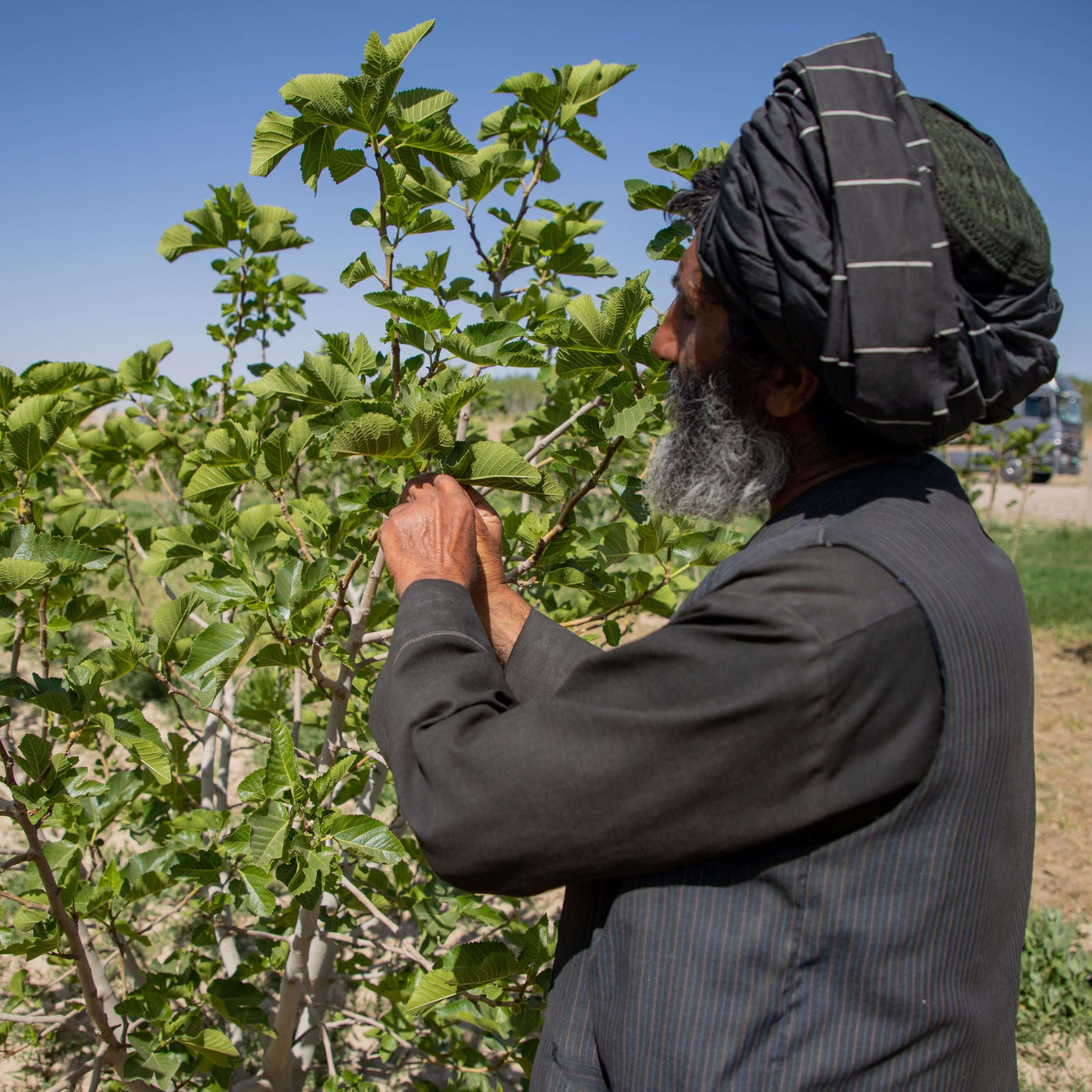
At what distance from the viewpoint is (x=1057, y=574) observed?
42.0 feet

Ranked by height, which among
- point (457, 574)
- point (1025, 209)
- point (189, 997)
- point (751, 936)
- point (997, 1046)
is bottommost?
point (189, 997)

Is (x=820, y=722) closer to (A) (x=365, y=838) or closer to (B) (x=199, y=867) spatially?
(A) (x=365, y=838)

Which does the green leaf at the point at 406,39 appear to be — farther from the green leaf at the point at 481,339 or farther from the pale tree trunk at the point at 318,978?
the pale tree trunk at the point at 318,978

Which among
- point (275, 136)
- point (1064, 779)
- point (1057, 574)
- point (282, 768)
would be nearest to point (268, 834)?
point (282, 768)

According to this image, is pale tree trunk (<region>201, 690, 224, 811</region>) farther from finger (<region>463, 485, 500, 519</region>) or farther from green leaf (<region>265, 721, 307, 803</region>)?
finger (<region>463, 485, 500, 519</region>)

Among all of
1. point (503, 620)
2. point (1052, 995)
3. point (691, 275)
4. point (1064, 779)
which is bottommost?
point (1052, 995)

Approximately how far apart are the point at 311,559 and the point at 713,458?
37.2 inches

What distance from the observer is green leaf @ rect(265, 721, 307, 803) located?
1389 mm

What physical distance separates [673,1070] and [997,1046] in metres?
0.46

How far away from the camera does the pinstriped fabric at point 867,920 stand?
0.93m

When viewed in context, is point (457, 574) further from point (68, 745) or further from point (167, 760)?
point (68, 745)

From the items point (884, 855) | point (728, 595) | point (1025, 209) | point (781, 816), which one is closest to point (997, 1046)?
point (884, 855)

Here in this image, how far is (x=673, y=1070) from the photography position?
3.24 ft

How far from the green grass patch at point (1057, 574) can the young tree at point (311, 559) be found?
5845 millimetres
